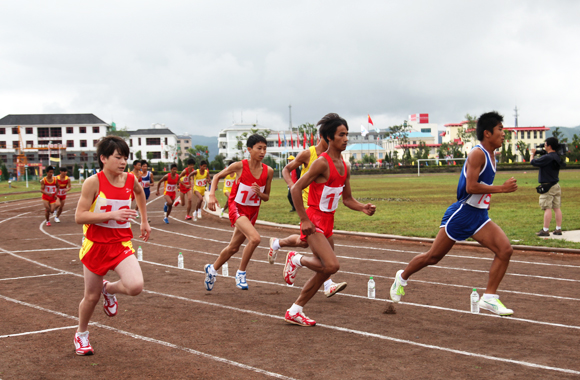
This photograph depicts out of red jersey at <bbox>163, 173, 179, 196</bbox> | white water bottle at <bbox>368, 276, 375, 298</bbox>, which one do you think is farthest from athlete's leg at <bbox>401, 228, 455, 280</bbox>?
red jersey at <bbox>163, 173, 179, 196</bbox>

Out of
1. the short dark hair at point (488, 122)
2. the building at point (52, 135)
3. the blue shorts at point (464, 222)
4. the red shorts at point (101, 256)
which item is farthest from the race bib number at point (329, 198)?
the building at point (52, 135)

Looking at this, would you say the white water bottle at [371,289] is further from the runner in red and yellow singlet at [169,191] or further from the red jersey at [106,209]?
the runner in red and yellow singlet at [169,191]

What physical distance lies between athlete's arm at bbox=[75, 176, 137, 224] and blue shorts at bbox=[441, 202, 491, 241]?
11.4 feet

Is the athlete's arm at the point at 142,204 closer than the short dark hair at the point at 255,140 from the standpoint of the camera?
Yes

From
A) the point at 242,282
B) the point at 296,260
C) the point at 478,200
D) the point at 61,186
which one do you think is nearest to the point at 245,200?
the point at 242,282

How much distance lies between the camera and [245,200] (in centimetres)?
793

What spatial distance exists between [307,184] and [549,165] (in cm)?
884

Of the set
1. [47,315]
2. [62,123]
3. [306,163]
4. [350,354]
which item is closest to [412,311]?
[350,354]

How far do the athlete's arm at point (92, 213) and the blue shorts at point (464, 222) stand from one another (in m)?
3.46

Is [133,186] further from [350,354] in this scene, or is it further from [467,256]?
[467,256]

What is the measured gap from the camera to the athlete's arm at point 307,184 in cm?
559

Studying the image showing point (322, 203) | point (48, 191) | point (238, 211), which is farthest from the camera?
point (48, 191)

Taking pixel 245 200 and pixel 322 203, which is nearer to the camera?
pixel 322 203

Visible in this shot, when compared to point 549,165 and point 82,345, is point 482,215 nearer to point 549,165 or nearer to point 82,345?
point 82,345
